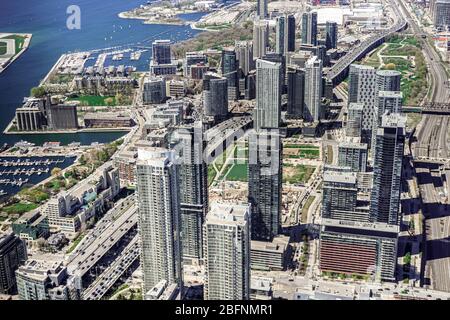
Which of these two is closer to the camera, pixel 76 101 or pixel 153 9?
pixel 76 101

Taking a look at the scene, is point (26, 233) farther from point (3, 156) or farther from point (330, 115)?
point (330, 115)

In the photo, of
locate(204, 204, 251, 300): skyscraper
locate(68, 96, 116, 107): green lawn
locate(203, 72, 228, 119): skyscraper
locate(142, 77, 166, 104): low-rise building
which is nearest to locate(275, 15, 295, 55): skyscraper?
locate(142, 77, 166, 104): low-rise building

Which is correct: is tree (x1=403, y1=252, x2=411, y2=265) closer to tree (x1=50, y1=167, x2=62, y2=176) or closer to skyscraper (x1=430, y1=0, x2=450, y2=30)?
tree (x1=50, y1=167, x2=62, y2=176)

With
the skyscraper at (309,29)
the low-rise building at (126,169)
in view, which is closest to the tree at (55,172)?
the low-rise building at (126,169)

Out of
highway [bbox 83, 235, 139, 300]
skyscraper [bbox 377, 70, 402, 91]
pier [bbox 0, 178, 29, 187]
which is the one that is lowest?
highway [bbox 83, 235, 139, 300]

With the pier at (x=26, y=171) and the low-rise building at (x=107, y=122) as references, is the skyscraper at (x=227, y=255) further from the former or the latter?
the low-rise building at (x=107, y=122)
